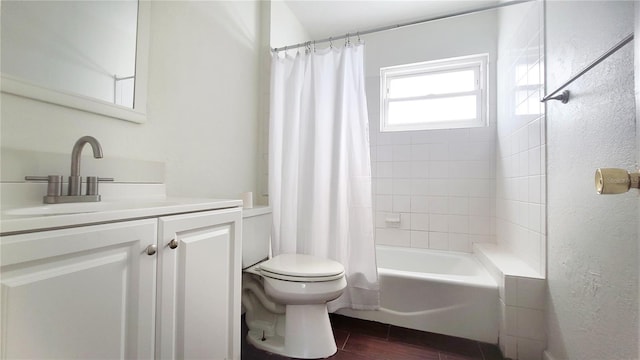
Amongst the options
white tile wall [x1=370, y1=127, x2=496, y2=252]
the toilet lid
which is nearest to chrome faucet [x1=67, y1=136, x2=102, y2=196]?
the toilet lid

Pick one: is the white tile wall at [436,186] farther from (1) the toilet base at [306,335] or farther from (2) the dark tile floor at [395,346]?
(1) the toilet base at [306,335]

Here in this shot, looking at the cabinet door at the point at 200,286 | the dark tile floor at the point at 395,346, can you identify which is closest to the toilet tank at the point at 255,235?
the cabinet door at the point at 200,286

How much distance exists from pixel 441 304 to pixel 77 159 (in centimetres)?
188

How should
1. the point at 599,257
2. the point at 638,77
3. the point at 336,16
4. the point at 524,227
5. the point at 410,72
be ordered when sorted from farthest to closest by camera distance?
the point at 410,72
the point at 336,16
the point at 524,227
the point at 599,257
the point at 638,77

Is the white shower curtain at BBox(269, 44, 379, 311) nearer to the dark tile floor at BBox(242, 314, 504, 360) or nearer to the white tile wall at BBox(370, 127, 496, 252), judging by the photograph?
the dark tile floor at BBox(242, 314, 504, 360)

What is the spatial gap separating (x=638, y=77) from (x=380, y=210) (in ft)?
6.91

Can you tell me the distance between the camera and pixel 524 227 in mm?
1610

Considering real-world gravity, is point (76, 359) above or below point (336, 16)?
below

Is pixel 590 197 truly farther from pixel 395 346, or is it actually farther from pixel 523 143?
pixel 395 346

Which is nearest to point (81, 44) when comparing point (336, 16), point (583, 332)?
point (336, 16)

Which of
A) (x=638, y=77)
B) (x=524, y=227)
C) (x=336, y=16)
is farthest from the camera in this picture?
(x=336, y=16)

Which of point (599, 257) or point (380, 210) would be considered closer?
point (599, 257)

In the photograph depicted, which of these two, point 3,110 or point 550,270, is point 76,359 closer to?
point 3,110

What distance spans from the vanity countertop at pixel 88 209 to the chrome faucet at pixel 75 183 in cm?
4
